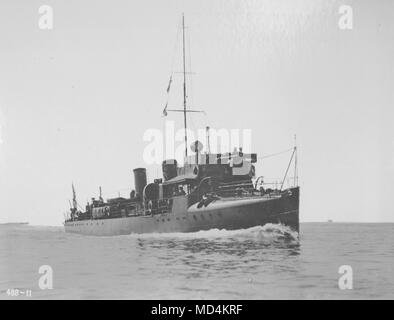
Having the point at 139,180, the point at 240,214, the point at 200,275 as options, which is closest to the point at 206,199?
the point at 240,214

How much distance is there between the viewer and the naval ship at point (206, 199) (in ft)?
81.8

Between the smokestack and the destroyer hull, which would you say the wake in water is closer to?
the destroyer hull

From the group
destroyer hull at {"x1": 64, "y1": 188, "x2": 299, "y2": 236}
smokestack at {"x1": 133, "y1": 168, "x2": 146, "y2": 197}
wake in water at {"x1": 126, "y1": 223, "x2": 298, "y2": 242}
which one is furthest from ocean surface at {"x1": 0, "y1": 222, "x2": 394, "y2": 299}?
smokestack at {"x1": 133, "y1": 168, "x2": 146, "y2": 197}

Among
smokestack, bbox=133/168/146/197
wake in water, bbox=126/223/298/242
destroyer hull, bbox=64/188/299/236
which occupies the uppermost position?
smokestack, bbox=133/168/146/197

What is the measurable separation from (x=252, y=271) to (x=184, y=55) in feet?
23.5

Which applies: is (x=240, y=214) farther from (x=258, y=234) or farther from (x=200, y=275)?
(x=200, y=275)

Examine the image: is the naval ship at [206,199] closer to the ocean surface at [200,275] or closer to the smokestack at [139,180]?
the smokestack at [139,180]

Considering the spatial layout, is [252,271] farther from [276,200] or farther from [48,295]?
[276,200]

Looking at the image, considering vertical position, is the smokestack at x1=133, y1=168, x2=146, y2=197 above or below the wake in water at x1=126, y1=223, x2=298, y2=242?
above

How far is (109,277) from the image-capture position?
15500 millimetres

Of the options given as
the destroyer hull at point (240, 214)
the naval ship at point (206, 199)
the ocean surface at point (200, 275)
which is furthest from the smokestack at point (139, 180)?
the ocean surface at point (200, 275)

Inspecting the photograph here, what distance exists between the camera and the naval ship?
24.9 m

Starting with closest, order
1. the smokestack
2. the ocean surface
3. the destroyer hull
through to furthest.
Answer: the ocean surface
the destroyer hull
the smokestack

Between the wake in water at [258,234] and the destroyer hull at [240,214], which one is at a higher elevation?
the destroyer hull at [240,214]
